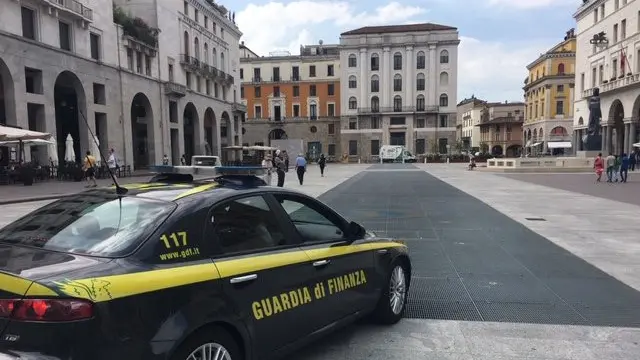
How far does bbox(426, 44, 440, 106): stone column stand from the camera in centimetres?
8031

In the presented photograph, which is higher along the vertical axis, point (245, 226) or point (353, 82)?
point (353, 82)

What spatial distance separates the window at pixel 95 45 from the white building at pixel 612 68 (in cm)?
4692

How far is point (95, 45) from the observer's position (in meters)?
33.9

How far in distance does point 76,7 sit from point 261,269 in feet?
110

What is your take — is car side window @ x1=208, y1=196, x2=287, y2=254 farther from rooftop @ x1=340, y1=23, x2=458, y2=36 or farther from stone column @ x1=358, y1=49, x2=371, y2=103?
rooftop @ x1=340, y1=23, x2=458, y2=36

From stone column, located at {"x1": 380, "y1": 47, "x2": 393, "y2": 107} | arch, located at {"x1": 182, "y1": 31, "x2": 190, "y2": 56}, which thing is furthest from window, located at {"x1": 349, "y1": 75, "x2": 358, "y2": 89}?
arch, located at {"x1": 182, "y1": 31, "x2": 190, "y2": 56}

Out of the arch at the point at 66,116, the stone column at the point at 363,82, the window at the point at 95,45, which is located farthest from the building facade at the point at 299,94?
the window at the point at 95,45

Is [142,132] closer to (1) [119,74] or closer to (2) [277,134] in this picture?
(1) [119,74]

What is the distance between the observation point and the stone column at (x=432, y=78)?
3162 inches

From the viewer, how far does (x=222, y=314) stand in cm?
284

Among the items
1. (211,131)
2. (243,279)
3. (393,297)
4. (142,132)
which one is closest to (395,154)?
(211,131)

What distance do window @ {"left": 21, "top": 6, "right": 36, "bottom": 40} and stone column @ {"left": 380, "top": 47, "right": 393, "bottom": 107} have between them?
202 feet

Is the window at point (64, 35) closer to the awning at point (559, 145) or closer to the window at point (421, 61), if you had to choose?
the window at point (421, 61)

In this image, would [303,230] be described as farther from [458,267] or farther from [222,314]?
[458,267]
